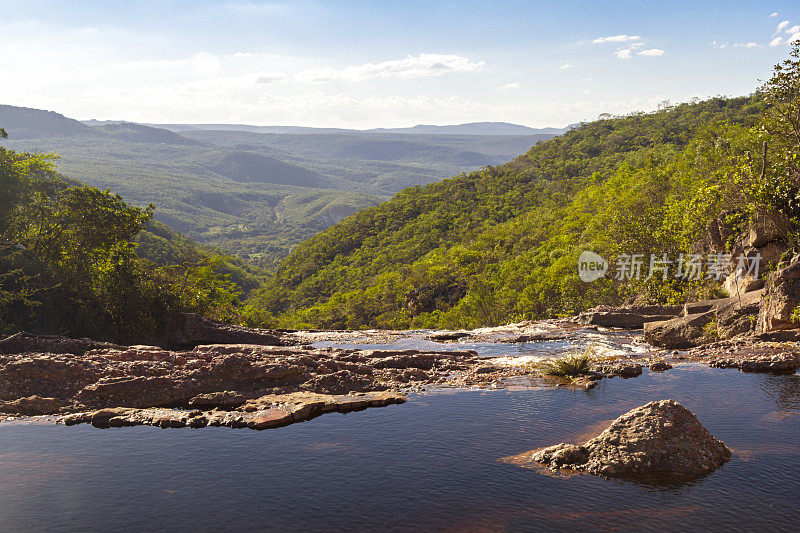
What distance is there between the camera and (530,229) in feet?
238

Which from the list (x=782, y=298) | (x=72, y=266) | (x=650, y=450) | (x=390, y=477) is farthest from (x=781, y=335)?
(x=72, y=266)

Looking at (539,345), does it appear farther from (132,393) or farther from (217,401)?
(132,393)

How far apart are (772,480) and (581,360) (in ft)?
29.8

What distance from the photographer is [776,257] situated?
2584 centimetres

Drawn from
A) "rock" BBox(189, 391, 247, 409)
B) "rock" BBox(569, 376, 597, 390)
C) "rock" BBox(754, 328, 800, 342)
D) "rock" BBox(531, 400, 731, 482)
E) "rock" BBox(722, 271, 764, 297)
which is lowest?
"rock" BBox(189, 391, 247, 409)

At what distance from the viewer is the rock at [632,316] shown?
30.6 metres

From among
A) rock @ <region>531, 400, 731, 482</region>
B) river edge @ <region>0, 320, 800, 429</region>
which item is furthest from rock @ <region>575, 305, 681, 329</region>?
rock @ <region>531, 400, 731, 482</region>

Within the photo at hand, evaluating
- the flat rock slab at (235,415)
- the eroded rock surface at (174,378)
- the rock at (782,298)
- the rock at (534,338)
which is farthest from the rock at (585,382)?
the rock at (534,338)

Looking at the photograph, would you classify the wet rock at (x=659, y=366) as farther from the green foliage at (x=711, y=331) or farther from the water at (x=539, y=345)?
the green foliage at (x=711, y=331)

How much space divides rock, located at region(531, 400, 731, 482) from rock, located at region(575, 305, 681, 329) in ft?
64.3

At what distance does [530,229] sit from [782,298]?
168 feet

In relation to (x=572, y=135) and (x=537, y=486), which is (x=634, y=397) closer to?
(x=537, y=486)

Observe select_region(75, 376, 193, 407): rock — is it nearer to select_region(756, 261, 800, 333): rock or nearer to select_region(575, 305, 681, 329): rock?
select_region(756, 261, 800, 333): rock

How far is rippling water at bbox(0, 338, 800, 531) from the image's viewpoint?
376 inches
